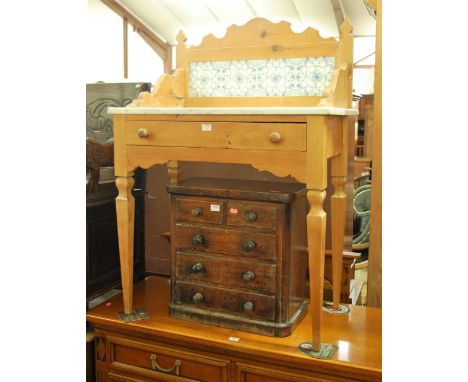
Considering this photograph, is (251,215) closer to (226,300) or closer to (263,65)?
(226,300)

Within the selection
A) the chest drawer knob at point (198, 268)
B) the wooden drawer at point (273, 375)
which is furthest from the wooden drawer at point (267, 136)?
the wooden drawer at point (273, 375)

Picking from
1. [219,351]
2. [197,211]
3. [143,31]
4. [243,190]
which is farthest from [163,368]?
[143,31]

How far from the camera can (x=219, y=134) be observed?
169 cm

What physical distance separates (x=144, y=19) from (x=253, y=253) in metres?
5.49

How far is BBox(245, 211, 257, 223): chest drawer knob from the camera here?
5.77 feet

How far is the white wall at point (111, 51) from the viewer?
571 centimetres

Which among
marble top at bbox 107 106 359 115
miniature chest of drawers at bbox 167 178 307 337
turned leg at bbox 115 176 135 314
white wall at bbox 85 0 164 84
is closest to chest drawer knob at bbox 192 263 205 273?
miniature chest of drawers at bbox 167 178 307 337

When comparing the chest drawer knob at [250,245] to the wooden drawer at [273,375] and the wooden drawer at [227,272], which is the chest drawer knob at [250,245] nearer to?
the wooden drawer at [227,272]

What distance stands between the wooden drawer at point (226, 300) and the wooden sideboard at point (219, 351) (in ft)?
0.25

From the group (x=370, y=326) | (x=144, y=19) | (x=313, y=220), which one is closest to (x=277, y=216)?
(x=313, y=220)

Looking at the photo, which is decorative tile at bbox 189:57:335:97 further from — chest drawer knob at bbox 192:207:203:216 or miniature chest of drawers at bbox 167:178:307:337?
chest drawer knob at bbox 192:207:203:216

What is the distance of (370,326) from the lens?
191 cm

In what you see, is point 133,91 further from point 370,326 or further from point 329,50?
point 370,326
